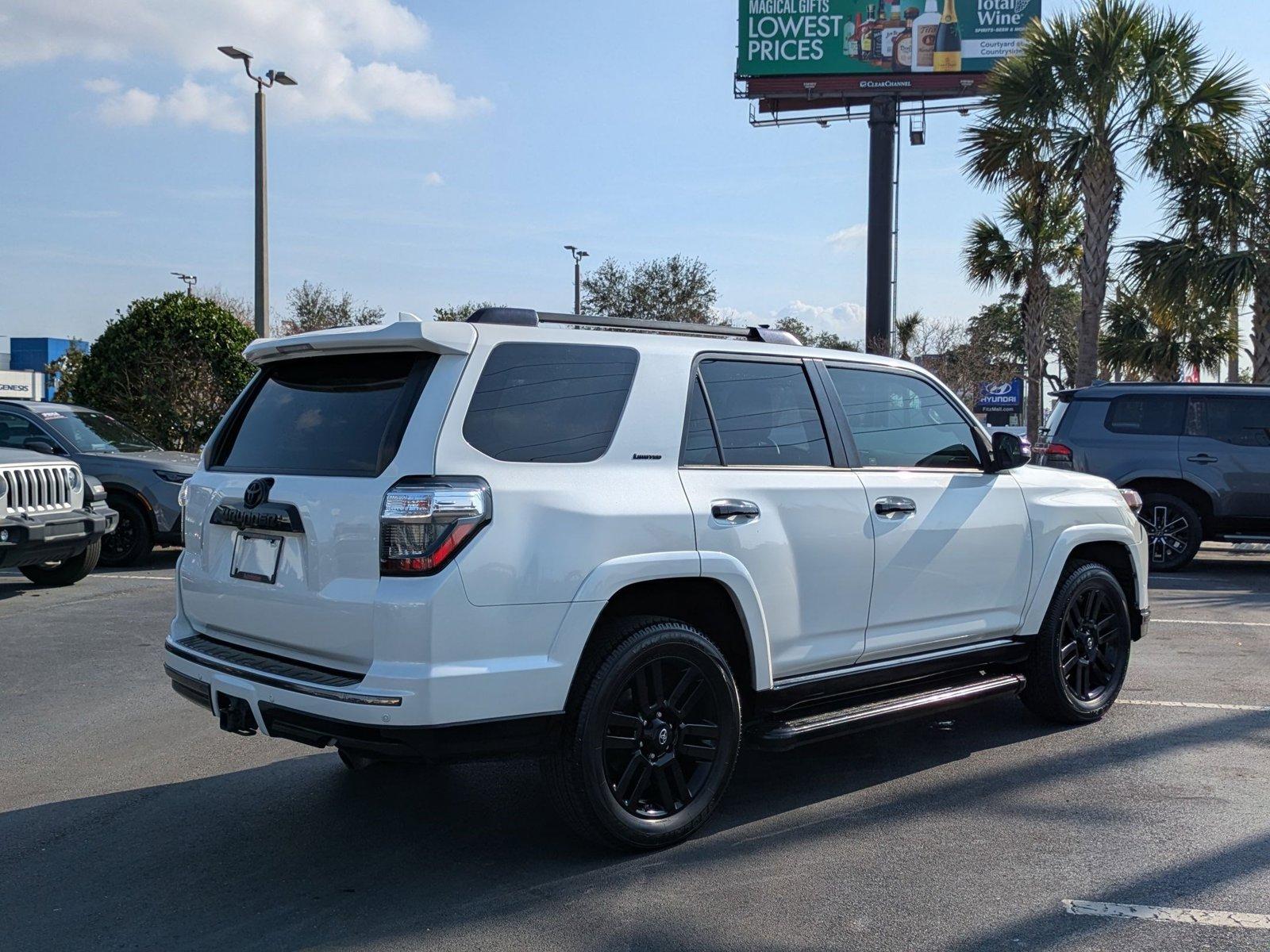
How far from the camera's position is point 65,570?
1095cm

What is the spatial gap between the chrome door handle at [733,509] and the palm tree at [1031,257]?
82.6 ft

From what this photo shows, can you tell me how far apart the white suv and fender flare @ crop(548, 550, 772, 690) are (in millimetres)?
10

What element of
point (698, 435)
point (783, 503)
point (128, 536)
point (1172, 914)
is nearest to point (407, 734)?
point (698, 435)

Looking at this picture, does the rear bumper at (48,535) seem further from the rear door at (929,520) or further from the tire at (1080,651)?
the tire at (1080,651)

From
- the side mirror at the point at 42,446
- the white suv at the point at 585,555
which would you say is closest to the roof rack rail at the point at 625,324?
the white suv at the point at 585,555

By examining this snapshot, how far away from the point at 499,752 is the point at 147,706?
3.52 m

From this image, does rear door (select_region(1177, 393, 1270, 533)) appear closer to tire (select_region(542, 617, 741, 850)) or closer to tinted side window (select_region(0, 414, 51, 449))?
A: tire (select_region(542, 617, 741, 850))

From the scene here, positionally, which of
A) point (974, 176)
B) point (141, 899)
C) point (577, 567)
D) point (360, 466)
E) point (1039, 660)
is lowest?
point (141, 899)

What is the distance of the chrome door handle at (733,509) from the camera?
172 inches

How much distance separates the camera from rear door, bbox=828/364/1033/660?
5.02 m

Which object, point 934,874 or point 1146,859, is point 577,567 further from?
point 1146,859

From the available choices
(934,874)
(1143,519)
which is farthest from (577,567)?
(1143,519)

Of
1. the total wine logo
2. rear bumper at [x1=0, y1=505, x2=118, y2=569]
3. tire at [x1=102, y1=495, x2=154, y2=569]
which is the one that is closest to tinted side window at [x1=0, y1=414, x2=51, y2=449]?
tire at [x1=102, y1=495, x2=154, y2=569]

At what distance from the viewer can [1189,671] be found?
7336 millimetres
